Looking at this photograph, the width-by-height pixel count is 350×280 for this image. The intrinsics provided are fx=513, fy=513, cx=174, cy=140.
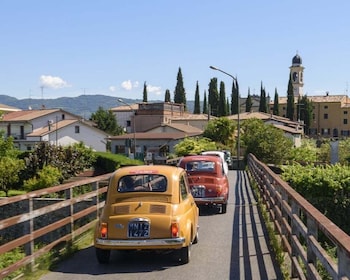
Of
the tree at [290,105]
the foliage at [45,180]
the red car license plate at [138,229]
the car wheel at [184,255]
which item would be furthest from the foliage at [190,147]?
the tree at [290,105]

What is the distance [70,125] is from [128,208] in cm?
7276

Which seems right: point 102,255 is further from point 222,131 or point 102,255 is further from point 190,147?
point 222,131

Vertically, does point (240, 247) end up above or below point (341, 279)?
below

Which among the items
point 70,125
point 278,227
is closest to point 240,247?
point 278,227

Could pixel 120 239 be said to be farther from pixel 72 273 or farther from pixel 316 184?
pixel 316 184

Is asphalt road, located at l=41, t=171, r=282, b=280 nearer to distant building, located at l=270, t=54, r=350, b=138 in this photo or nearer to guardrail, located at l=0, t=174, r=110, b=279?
guardrail, located at l=0, t=174, r=110, b=279

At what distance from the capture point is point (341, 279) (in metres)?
3.86

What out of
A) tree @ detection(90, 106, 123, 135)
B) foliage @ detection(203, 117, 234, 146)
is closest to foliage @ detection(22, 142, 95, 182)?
foliage @ detection(203, 117, 234, 146)

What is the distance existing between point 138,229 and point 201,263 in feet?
3.86

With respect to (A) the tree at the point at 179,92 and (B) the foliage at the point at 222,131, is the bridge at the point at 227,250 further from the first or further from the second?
(A) the tree at the point at 179,92

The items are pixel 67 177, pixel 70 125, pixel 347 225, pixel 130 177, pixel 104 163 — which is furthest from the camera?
pixel 70 125

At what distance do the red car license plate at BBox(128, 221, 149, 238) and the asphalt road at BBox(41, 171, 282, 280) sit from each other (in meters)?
0.51

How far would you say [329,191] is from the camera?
16.4 meters

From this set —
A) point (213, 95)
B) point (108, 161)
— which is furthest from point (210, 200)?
point (213, 95)
